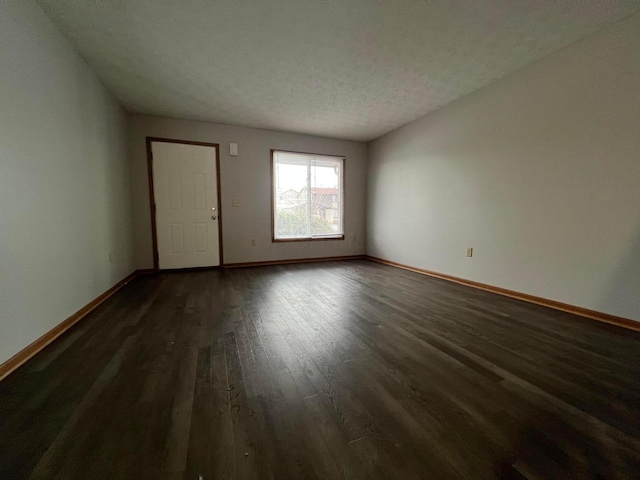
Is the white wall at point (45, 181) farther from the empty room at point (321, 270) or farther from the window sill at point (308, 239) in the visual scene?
the window sill at point (308, 239)

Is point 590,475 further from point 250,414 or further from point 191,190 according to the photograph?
point 191,190

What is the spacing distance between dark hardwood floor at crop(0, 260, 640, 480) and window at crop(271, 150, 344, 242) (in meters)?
2.62

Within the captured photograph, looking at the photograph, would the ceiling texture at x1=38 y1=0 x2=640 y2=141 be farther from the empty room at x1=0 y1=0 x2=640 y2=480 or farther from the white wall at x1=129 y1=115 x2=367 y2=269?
the white wall at x1=129 y1=115 x2=367 y2=269

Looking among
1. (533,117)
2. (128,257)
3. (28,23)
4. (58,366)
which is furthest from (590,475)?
(128,257)

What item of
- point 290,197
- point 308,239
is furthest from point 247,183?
point 308,239

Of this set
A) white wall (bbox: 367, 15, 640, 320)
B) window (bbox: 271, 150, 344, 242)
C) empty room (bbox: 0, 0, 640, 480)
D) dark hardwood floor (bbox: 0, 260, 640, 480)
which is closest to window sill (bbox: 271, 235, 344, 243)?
window (bbox: 271, 150, 344, 242)

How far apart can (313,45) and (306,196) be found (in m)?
2.75

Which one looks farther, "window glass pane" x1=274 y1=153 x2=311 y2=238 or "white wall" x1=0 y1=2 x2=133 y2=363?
"window glass pane" x1=274 y1=153 x2=311 y2=238

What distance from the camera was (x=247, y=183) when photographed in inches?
169

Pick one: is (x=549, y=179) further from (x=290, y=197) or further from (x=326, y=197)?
(x=290, y=197)

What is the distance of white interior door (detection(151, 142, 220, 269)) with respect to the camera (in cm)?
382

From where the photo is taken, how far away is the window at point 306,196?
4555 millimetres

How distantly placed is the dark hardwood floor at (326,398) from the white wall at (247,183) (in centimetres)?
212

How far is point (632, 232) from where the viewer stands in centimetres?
196
